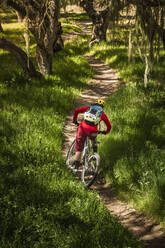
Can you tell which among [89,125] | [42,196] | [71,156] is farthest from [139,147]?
[42,196]

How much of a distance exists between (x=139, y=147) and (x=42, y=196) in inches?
100

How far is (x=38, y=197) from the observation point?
3590 millimetres

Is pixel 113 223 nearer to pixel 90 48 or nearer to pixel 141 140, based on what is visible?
pixel 141 140

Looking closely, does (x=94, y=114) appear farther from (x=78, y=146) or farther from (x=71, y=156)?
(x=71, y=156)

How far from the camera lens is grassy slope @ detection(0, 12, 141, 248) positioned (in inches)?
118

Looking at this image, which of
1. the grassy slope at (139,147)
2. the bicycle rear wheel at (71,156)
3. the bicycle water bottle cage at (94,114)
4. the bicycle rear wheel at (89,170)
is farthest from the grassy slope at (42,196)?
the bicycle water bottle cage at (94,114)

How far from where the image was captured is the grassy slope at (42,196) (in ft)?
9.81

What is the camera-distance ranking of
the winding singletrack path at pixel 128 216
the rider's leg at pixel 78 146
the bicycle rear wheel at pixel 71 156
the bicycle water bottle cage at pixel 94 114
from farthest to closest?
the bicycle rear wheel at pixel 71 156 < the rider's leg at pixel 78 146 < the bicycle water bottle cage at pixel 94 114 < the winding singletrack path at pixel 128 216

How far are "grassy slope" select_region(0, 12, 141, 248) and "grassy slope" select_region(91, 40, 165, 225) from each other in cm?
75

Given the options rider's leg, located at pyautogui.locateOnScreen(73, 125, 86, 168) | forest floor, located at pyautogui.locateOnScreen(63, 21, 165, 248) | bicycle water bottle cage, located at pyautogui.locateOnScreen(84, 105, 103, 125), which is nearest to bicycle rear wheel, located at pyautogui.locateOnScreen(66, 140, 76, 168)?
rider's leg, located at pyautogui.locateOnScreen(73, 125, 86, 168)

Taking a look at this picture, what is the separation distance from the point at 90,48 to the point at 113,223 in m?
15.7

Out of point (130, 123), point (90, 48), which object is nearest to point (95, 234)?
point (130, 123)

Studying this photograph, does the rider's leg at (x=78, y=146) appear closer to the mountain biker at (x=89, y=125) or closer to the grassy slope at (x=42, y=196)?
the mountain biker at (x=89, y=125)

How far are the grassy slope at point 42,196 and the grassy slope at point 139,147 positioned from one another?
746 mm
